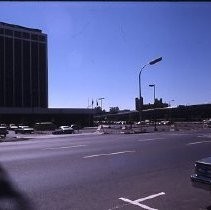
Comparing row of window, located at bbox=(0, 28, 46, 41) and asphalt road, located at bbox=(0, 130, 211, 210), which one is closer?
asphalt road, located at bbox=(0, 130, 211, 210)

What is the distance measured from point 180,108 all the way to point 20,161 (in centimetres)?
14205

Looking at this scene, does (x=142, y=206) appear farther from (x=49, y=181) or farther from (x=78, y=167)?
(x=78, y=167)

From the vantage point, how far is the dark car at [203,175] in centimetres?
845

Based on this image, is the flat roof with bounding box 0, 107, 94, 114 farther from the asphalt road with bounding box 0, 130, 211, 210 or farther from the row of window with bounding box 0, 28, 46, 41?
the asphalt road with bounding box 0, 130, 211, 210

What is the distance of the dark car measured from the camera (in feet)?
27.7

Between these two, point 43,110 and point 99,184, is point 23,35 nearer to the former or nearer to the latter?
point 43,110

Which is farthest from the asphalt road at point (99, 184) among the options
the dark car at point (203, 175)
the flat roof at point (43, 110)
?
the flat roof at point (43, 110)

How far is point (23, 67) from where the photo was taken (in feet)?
416

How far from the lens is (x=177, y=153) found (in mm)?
20188

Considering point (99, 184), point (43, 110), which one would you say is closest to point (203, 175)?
point (99, 184)

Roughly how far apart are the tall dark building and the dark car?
11352 cm

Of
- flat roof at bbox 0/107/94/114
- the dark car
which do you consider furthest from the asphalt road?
flat roof at bbox 0/107/94/114

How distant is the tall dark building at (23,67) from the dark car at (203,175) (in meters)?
114

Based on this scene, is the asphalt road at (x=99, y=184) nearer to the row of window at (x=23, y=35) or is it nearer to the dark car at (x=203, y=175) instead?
the dark car at (x=203, y=175)
